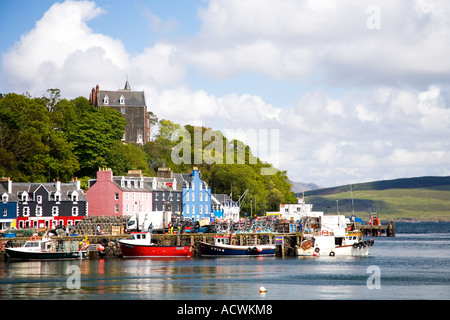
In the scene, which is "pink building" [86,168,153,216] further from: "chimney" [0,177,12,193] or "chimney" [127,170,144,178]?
"chimney" [0,177,12,193]

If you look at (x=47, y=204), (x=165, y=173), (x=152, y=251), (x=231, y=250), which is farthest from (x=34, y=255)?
(x=165, y=173)

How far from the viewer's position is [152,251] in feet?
A: 304

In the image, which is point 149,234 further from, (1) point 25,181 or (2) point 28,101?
(2) point 28,101

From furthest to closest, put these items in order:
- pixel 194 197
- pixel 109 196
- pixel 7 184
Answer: pixel 194 197 < pixel 109 196 < pixel 7 184

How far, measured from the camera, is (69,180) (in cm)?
12369

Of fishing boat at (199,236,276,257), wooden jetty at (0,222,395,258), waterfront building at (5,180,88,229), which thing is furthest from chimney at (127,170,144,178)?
fishing boat at (199,236,276,257)

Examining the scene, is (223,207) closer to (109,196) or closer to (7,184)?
(109,196)

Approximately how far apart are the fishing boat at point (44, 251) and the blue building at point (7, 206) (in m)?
15.3

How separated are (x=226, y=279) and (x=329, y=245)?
33311 mm

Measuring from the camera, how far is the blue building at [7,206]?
102188mm

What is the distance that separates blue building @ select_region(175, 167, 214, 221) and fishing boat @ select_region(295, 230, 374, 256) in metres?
38.6

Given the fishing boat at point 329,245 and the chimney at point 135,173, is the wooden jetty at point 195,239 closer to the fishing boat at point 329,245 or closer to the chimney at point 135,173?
the fishing boat at point 329,245
